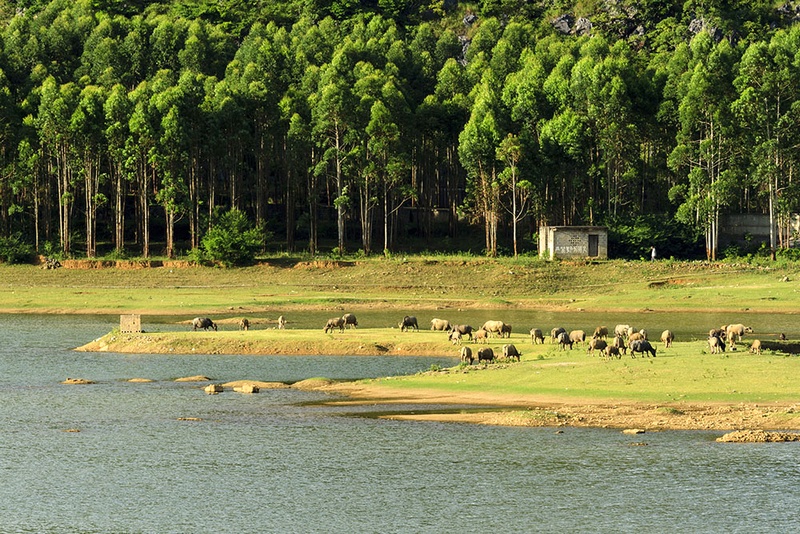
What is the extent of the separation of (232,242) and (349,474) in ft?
252

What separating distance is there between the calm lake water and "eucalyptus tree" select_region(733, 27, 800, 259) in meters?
74.9

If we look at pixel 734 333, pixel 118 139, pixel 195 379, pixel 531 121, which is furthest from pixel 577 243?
pixel 195 379

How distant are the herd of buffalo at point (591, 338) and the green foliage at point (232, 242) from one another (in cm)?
3810

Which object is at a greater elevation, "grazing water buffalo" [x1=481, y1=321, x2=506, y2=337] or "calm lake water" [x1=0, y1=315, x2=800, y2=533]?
"grazing water buffalo" [x1=481, y1=321, x2=506, y2=337]

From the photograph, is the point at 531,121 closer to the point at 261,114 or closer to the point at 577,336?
the point at 261,114

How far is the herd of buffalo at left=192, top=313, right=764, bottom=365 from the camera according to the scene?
57.2m

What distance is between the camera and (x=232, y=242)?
113938 millimetres

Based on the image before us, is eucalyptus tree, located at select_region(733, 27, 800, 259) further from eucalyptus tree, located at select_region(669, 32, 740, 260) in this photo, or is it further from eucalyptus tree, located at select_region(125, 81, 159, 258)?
eucalyptus tree, located at select_region(125, 81, 159, 258)

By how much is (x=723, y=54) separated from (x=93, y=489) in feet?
328

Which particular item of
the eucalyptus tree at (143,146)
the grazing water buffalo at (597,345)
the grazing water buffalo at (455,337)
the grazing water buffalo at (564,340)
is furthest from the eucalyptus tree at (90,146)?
the grazing water buffalo at (597,345)

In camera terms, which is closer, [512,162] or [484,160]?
[512,162]

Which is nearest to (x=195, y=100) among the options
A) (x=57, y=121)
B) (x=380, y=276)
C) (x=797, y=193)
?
(x=57, y=121)

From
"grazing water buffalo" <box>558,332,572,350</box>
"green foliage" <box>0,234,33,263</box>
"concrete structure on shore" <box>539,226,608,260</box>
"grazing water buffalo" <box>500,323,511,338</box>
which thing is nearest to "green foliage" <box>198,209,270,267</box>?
"green foliage" <box>0,234,33,263</box>

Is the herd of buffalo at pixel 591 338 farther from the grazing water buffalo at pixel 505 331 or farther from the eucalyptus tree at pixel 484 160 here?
the eucalyptus tree at pixel 484 160
